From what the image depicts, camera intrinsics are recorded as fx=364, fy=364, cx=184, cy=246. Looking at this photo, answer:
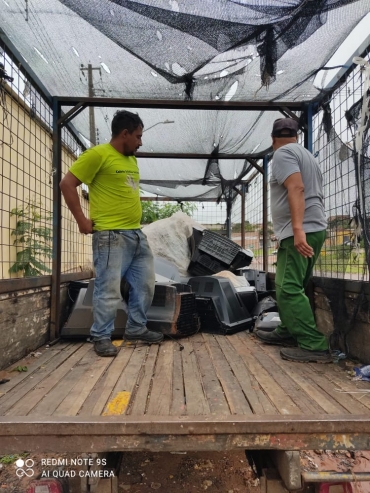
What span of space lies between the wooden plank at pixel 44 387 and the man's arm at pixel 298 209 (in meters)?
1.53

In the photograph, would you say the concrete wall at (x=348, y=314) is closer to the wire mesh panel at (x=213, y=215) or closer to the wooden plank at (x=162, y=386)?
the wooden plank at (x=162, y=386)

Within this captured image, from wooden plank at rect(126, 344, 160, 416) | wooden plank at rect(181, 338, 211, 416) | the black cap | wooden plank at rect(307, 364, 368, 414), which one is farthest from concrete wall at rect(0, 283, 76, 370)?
the black cap

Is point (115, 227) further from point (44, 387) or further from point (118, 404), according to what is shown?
point (118, 404)

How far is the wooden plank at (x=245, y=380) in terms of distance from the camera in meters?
1.50

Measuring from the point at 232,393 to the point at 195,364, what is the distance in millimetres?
518

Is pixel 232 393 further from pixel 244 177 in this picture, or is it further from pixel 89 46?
pixel 244 177

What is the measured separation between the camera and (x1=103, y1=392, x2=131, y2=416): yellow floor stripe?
1400 mm

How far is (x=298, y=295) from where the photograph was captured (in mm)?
2305

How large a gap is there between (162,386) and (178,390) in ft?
0.31

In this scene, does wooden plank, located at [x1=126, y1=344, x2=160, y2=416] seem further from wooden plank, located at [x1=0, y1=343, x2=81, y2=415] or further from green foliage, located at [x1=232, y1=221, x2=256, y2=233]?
green foliage, located at [x1=232, y1=221, x2=256, y2=233]

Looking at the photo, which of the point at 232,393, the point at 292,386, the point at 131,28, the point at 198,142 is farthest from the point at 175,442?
the point at 198,142

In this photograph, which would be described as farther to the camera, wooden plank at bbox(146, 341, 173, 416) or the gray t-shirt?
the gray t-shirt

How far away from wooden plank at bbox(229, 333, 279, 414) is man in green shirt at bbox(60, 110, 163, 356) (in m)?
0.56

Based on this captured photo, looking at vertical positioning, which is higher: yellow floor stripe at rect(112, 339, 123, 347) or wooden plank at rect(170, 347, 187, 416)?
wooden plank at rect(170, 347, 187, 416)
